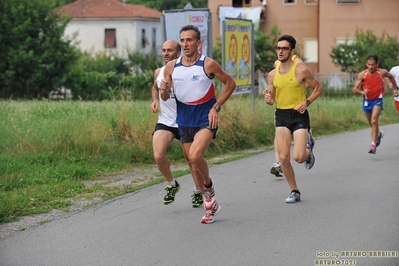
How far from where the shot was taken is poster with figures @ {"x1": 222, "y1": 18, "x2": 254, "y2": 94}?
743 inches

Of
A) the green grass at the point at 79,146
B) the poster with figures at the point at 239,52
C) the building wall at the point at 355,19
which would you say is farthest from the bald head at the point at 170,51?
the building wall at the point at 355,19

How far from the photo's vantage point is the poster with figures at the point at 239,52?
18875 millimetres

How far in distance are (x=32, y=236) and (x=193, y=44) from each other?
2551 mm

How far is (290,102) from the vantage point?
33.6 ft

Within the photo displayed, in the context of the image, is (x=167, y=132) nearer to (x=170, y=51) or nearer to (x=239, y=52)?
(x=170, y=51)

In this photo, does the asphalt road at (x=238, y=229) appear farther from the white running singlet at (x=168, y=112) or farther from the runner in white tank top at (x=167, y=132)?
the white running singlet at (x=168, y=112)

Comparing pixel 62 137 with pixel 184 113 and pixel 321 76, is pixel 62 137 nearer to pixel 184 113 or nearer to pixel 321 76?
pixel 184 113

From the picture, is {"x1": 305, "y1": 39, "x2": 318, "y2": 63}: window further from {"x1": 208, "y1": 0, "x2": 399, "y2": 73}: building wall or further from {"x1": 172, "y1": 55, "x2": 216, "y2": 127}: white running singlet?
{"x1": 172, "y1": 55, "x2": 216, "y2": 127}: white running singlet

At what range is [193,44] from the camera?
8.84 m

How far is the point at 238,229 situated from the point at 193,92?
1.52 meters

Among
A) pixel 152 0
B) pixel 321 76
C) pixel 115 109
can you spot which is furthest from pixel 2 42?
pixel 152 0

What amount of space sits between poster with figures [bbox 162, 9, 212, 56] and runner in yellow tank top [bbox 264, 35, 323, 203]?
348 inches

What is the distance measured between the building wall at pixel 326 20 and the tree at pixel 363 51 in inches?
83.2

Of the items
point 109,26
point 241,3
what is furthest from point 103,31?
point 241,3
